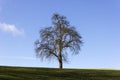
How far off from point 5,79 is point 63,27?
108 feet

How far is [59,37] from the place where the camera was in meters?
83.5

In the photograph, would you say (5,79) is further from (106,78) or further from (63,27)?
(63,27)

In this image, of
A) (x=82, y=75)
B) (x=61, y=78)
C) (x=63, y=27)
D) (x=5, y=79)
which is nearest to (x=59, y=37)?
(x=63, y=27)

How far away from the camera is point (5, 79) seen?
53312 millimetres

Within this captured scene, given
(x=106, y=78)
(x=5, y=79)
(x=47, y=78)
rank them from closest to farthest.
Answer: (x=5, y=79), (x=47, y=78), (x=106, y=78)

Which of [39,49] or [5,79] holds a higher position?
[39,49]

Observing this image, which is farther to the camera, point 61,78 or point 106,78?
point 106,78

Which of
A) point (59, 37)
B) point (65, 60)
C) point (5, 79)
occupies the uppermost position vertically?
→ point (59, 37)

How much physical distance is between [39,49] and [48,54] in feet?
Answer: 7.69

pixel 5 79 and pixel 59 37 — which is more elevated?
pixel 59 37

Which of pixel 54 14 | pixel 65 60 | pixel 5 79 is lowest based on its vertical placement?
pixel 5 79

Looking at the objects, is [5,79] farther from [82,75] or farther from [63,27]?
[63,27]

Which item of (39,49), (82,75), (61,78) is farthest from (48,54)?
(61,78)

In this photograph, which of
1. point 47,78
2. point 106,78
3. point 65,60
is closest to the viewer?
point 47,78
